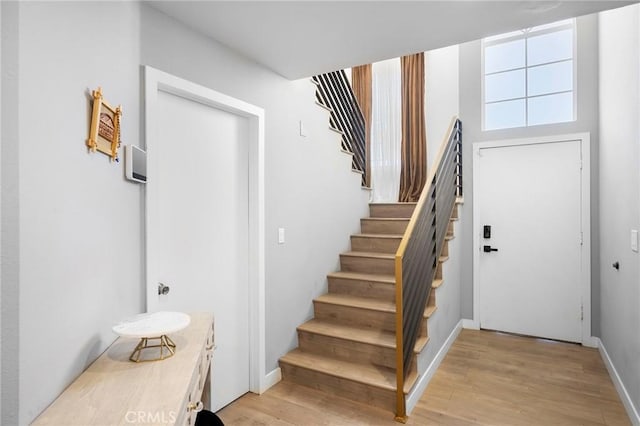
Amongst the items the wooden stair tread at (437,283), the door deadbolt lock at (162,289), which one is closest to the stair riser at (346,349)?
the wooden stair tread at (437,283)

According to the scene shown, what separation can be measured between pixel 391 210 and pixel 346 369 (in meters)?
1.99

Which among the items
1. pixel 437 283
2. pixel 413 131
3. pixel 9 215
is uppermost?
pixel 413 131

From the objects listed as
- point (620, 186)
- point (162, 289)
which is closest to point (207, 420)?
point (162, 289)

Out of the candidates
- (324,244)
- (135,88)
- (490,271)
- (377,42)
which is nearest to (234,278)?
(324,244)

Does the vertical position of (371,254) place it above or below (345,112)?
below

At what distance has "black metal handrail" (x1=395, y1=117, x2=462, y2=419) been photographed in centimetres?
225

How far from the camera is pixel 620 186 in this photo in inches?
103

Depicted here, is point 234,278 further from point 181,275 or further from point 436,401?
point 436,401

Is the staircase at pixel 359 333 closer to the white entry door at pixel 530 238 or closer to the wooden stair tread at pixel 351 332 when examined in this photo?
the wooden stair tread at pixel 351 332

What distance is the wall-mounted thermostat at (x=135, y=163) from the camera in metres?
1.54

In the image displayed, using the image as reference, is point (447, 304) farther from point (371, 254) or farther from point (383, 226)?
point (383, 226)

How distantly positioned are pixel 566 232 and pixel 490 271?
85 centimetres

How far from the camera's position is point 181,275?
2123 mm

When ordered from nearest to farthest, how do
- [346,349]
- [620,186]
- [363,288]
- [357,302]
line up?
1. [620,186]
2. [346,349]
3. [357,302]
4. [363,288]
